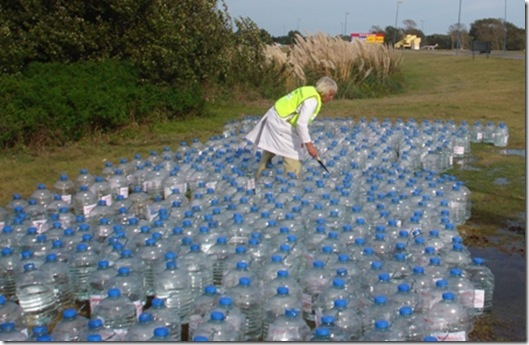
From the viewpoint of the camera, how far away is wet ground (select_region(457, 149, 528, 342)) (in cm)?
426

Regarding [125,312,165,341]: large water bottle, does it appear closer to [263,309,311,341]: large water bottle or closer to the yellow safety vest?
[263,309,311,341]: large water bottle

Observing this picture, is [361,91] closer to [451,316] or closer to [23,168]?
[23,168]

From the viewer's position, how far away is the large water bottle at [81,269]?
4.83 meters

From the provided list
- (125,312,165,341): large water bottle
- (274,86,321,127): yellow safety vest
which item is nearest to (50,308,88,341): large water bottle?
(125,312,165,341): large water bottle

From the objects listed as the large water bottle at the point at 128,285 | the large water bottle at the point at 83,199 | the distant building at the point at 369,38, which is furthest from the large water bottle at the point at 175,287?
the distant building at the point at 369,38

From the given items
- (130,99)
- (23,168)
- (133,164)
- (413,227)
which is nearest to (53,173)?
(23,168)

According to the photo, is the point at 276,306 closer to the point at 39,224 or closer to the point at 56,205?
the point at 39,224

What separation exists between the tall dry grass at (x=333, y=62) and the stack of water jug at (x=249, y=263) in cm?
1025

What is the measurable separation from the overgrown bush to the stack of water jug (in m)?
3.16

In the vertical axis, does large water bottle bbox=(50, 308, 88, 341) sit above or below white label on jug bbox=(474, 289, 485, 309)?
above

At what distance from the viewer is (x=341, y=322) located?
3.83m

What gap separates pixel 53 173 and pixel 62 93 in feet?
7.37

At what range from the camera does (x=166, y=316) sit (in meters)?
3.89

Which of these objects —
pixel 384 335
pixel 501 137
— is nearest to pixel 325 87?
pixel 384 335
